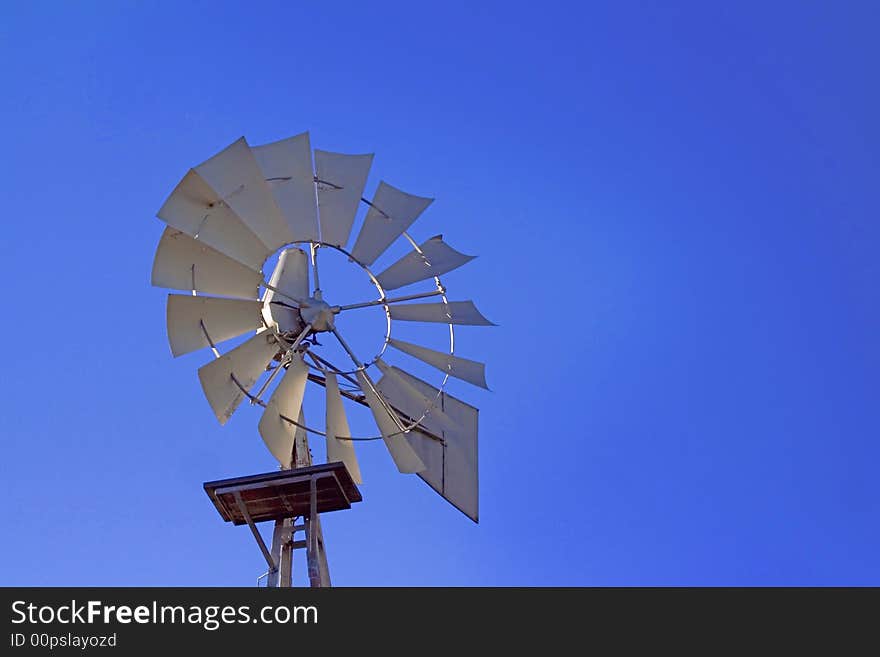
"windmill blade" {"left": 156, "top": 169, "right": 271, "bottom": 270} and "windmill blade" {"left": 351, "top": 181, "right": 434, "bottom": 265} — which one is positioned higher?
"windmill blade" {"left": 351, "top": 181, "right": 434, "bottom": 265}

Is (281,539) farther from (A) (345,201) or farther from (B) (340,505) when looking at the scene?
(A) (345,201)

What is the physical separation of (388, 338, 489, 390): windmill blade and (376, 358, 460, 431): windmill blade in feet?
1.10

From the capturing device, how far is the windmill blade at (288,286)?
1474 centimetres

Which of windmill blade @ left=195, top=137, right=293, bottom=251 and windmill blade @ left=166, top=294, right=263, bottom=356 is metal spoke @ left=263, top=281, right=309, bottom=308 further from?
windmill blade @ left=195, top=137, right=293, bottom=251

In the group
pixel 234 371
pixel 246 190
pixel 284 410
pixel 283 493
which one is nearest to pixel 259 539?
pixel 283 493

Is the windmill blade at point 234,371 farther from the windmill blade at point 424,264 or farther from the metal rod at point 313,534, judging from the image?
the windmill blade at point 424,264

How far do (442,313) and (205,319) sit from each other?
2929 millimetres

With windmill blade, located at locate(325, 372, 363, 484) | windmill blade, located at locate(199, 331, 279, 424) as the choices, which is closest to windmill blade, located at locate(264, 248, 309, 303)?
windmill blade, located at locate(199, 331, 279, 424)

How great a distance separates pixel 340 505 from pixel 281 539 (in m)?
0.76

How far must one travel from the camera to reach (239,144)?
14070 mm

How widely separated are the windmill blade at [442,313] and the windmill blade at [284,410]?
4.68 feet

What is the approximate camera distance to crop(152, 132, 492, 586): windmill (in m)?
14.1

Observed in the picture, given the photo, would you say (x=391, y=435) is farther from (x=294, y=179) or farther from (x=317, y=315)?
(x=294, y=179)
